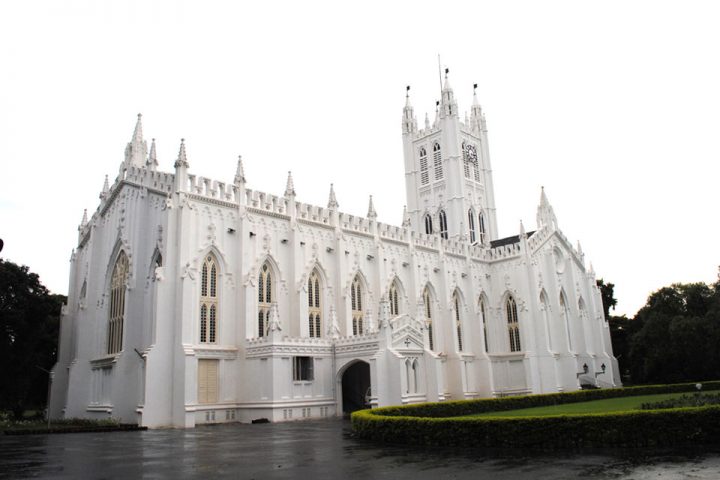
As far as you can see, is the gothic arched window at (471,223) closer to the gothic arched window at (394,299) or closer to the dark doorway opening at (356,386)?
the gothic arched window at (394,299)

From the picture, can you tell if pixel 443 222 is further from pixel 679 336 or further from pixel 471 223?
pixel 679 336

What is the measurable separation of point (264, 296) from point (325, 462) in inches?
889

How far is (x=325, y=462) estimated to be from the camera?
48.1 ft

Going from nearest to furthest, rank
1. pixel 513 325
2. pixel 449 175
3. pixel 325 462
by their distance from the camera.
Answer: pixel 325 462 < pixel 513 325 < pixel 449 175

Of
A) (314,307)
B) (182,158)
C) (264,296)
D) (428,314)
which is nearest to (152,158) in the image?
(182,158)

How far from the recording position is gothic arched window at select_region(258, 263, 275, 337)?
35875 mm

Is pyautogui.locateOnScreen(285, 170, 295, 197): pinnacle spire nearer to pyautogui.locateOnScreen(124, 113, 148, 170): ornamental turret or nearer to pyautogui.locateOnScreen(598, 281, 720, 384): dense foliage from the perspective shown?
pyautogui.locateOnScreen(124, 113, 148, 170): ornamental turret

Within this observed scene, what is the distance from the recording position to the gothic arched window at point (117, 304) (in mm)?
35625

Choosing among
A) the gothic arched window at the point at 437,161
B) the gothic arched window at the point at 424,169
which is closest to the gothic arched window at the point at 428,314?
the gothic arched window at the point at 437,161

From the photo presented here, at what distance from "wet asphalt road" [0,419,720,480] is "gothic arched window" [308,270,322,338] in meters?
18.1

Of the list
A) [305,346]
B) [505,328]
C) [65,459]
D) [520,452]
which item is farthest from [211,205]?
→ [505,328]

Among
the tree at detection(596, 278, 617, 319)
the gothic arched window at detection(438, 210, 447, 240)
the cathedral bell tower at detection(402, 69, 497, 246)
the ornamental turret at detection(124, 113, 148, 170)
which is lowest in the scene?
the tree at detection(596, 278, 617, 319)

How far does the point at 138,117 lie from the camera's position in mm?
40531

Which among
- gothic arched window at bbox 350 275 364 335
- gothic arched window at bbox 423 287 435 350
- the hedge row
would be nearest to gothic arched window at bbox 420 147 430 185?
gothic arched window at bbox 423 287 435 350
